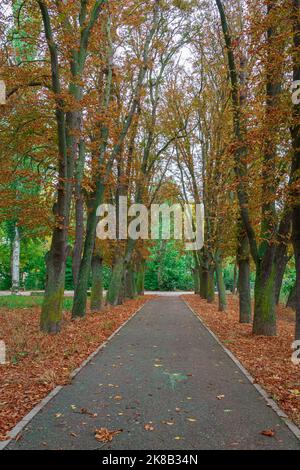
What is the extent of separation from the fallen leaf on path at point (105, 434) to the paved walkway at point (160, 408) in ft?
0.19

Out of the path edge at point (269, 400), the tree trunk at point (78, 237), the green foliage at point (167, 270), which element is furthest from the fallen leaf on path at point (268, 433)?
the green foliage at point (167, 270)

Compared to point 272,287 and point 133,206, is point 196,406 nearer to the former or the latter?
point 272,287

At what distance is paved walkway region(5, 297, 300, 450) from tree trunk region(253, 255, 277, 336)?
129 inches

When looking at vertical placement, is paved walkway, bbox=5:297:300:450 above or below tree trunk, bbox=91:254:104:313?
below

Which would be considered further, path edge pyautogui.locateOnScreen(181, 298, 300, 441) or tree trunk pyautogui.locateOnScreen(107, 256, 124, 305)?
tree trunk pyautogui.locateOnScreen(107, 256, 124, 305)

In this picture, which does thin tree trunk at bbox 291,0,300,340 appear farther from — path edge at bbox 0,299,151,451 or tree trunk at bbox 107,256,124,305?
tree trunk at bbox 107,256,124,305

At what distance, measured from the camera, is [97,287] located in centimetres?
2144

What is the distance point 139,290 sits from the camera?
4312cm

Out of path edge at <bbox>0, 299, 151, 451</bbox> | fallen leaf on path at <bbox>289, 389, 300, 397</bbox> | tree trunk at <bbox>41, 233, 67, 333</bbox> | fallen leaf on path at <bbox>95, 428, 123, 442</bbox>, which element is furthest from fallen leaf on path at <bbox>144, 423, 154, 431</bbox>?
tree trunk at <bbox>41, 233, 67, 333</bbox>

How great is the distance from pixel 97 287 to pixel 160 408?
50.6ft

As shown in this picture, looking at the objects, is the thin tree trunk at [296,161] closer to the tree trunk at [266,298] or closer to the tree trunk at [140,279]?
the tree trunk at [266,298]

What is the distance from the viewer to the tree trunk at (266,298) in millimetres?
13188

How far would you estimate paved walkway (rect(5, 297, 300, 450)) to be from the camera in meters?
5.00

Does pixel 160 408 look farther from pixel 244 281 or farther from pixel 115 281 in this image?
pixel 115 281
